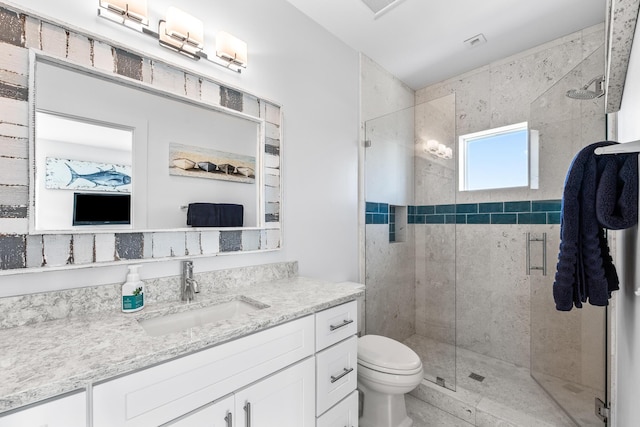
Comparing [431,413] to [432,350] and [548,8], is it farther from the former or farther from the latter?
[548,8]

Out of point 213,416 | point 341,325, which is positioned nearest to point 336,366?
point 341,325

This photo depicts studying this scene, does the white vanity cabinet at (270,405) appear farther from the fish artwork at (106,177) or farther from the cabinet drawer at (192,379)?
the fish artwork at (106,177)

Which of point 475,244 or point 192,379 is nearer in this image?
point 192,379

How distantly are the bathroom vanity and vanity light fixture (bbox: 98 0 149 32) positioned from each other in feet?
3.69

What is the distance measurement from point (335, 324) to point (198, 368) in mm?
621

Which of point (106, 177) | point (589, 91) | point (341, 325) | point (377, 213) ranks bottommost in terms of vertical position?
point (341, 325)

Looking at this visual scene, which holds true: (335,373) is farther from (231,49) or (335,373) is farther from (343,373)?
(231,49)

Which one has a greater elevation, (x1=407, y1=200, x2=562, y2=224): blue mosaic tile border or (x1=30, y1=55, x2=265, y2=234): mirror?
(x1=30, y1=55, x2=265, y2=234): mirror

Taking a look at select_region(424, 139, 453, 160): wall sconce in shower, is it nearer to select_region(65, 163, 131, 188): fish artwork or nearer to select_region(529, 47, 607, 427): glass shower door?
select_region(529, 47, 607, 427): glass shower door

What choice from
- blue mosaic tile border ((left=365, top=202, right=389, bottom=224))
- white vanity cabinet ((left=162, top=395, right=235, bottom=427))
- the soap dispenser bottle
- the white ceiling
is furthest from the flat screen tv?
blue mosaic tile border ((left=365, top=202, right=389, bottom=224))

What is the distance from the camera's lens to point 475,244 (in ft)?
8.41


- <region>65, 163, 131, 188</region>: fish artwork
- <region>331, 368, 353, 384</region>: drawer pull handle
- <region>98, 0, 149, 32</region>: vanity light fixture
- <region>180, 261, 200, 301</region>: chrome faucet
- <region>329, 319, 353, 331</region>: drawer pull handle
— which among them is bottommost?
<region>331, 368, 353, 384</region>: drawer pull handle

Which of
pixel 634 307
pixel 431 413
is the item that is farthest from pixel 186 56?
pixel 431 413

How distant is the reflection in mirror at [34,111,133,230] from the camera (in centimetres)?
102
